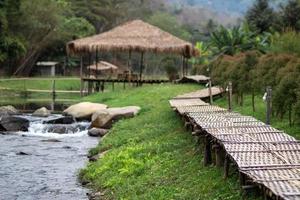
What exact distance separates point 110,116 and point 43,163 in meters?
6.76

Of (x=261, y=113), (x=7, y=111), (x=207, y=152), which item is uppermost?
(x=261, y=113)

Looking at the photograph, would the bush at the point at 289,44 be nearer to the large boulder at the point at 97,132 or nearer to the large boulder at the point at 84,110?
the large boulder at the point at 84,110

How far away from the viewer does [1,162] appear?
16.2 metres

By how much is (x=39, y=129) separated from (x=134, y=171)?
11943 millimetres

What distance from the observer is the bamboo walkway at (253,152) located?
7.11m

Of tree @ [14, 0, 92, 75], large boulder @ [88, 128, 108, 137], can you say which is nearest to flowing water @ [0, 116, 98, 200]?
large boulder @ [88, 128, 108, 137]

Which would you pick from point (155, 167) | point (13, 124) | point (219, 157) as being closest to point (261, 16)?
point (13, 124)

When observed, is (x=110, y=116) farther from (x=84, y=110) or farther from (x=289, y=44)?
(x=289, y=44)

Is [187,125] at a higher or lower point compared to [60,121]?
higher

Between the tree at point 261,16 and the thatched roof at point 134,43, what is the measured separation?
10.7 meters

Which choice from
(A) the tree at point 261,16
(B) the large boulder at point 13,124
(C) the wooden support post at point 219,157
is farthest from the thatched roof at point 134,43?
(C) the wooden support post at point 219,157

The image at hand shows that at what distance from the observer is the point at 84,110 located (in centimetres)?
2686

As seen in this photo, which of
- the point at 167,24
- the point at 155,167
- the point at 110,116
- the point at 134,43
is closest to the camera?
the point at 155,167

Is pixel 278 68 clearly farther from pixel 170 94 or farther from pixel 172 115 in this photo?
pixel 170 94
